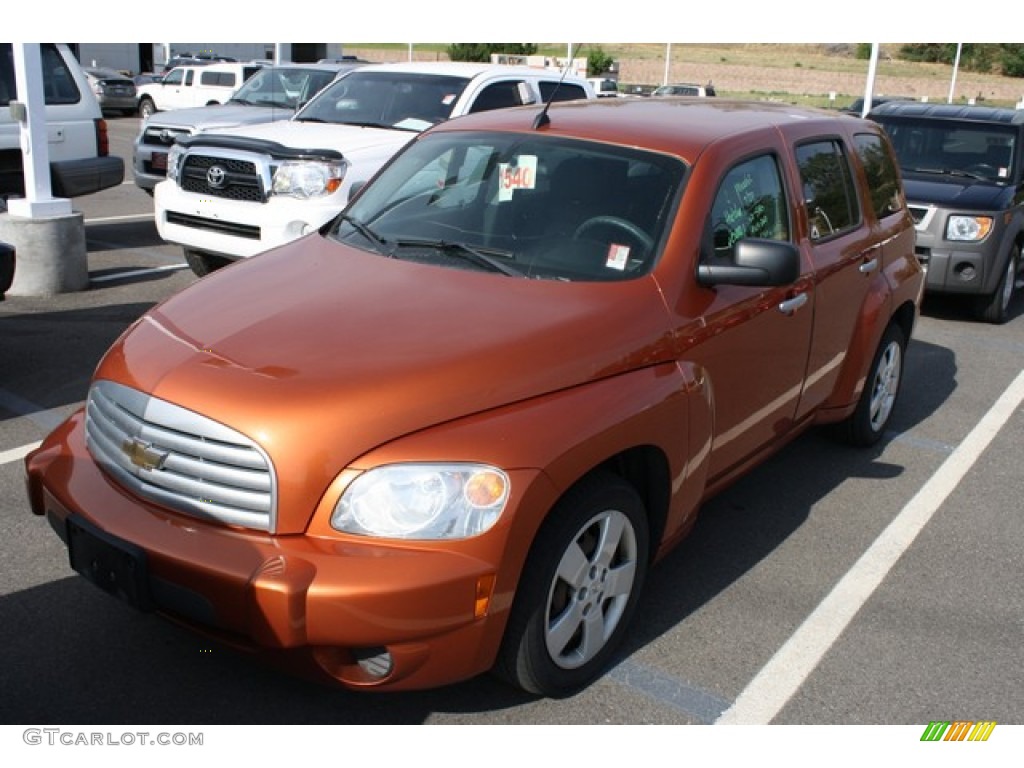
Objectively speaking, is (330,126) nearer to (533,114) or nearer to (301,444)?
(533,114)

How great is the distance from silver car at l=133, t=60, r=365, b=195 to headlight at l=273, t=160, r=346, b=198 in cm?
379

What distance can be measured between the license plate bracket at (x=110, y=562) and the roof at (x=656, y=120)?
2332 millimetres

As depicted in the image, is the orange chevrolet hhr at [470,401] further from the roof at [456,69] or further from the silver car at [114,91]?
the silver car at [114,91]

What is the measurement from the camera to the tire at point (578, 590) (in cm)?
300

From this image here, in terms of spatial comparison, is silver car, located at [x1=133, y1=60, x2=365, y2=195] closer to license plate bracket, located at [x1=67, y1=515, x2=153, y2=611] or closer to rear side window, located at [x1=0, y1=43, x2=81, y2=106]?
rear side window, located at [x1=0, y1=43, x2=81, y2=106]

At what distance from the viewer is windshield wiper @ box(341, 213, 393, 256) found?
3.98 metres

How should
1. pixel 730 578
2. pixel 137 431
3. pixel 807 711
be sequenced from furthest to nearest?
pixel 730 578 → pixel 807 711 → pixel 137 431

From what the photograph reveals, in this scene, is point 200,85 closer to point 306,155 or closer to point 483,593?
point 306,155

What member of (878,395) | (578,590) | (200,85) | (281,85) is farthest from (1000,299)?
(200,85)

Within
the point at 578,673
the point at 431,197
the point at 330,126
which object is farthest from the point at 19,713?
the point at 330,126

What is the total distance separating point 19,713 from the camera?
3.07m

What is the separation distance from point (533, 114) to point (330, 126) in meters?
4.50

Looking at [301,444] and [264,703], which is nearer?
[301,444]

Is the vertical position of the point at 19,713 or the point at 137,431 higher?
the point at 137,431
